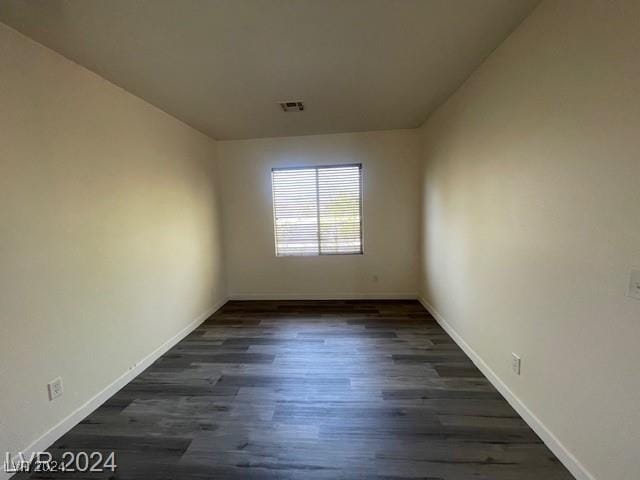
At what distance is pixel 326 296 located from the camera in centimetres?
441

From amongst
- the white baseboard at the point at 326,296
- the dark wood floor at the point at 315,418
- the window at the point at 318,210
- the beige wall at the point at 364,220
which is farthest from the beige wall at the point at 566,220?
the window at the point at 318,210

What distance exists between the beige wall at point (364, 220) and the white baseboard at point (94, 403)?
155cm

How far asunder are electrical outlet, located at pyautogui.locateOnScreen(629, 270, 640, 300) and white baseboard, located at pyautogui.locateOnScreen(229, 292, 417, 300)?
10.5ft

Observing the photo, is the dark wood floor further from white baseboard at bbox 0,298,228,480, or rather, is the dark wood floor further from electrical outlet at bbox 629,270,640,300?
electrical outlet at bbox 629,270,640,300

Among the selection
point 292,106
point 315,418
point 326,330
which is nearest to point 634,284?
point 315,418

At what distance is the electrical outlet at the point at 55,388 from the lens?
1.75 metres

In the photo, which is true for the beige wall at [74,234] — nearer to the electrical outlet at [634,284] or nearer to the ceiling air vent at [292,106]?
the ceiling air vent at [292,106]

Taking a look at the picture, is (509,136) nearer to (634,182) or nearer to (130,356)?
(634,182)

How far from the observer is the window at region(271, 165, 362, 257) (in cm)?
422

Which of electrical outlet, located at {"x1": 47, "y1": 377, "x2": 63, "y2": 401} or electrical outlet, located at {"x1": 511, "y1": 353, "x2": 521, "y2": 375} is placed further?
electrical outlet, located at {"x1": 511, "y1": 353, "x2": 521, "y2": 375}

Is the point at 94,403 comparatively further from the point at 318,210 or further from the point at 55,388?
the point at 318,210

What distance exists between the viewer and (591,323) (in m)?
1.32

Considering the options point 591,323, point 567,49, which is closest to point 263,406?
point 591,323

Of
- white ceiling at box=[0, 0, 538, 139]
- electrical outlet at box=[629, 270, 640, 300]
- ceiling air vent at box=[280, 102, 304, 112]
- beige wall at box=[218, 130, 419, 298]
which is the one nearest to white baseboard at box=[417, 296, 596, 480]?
electrical outlet at box=[629, 270, 640, 300]
